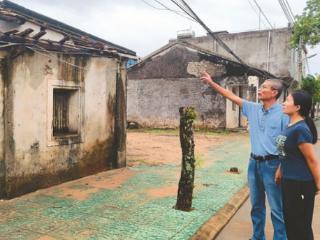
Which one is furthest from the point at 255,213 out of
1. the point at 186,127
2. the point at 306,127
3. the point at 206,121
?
the point at 206,121

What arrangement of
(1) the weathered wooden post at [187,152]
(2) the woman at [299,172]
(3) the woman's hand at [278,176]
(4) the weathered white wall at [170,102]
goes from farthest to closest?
(4) the weathered white wall at [170,102]
(1) the weathered wooden post at [187,152]
(3) the woman's hand at [278,176]
(2) the woman at [299,172]

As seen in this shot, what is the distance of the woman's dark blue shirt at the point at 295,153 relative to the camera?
3.36 meters

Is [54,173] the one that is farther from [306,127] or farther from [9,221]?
[306,127]

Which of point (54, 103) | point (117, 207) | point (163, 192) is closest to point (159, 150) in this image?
point (54, 103)

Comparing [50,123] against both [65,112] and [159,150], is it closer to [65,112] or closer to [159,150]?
[65,112]

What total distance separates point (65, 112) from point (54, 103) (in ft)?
1.34

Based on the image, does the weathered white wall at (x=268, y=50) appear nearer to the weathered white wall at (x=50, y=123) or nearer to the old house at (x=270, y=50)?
the old house at (x=270, y=50)

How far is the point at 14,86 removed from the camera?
21.2ft

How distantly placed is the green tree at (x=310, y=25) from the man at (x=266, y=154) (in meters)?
18.8

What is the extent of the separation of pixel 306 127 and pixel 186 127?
2512mm

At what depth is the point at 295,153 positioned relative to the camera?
3406 mm

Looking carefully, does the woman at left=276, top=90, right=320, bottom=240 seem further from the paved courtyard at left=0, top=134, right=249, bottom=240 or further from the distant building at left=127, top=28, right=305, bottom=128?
the distant building at left=127, top=28, right=305, bottom=128

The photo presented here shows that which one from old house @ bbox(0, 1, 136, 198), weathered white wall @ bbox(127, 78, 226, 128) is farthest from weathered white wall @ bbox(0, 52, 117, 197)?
weathered white wall @ bbox(127, 78, 226, 128)

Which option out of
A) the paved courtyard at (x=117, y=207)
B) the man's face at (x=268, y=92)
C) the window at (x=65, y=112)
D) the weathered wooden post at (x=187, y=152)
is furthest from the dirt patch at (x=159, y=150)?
the man's face at (x=268, y=92)
